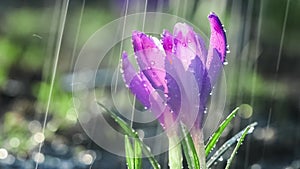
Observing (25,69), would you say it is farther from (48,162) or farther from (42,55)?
(48,162)

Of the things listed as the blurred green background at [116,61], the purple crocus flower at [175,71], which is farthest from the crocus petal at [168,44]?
the blurred green background at [116,61]

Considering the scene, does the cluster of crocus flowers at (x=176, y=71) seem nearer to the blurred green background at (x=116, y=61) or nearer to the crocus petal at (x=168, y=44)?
the crocus petal at (x=168, y=44)

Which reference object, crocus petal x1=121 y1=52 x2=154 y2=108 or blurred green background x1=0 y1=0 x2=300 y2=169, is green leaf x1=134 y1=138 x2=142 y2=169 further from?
blurred green background x1=0 y1=0 x2=300 y2=169

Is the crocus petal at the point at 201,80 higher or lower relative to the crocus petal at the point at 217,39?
lower

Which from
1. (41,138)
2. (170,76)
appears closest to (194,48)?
(170,76)

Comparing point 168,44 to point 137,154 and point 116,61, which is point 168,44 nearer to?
point 137,154
